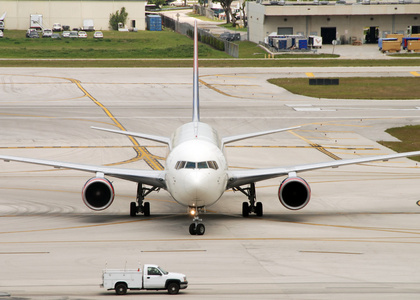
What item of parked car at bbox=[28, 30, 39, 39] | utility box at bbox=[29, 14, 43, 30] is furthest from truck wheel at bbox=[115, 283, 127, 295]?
utility box at bbox=[29, 14, 43, 30]

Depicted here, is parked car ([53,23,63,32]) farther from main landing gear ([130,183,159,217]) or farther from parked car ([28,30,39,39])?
main landing gear ([130,183,159,217])

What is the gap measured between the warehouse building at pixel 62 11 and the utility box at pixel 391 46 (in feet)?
240

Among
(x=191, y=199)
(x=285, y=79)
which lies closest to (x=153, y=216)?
(x=191, y=199)

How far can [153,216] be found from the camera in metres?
37.2

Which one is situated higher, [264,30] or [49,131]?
[264,30]

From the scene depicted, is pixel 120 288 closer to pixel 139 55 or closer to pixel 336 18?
pixel 139 55

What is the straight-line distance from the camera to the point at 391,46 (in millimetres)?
124750

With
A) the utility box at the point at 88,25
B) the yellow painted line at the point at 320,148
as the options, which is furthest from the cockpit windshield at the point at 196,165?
the utility box at the point at 88,25

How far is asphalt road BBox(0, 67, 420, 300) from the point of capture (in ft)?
86.4

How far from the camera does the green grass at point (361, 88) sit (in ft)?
274

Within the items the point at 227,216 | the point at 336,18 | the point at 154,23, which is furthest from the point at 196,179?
the point at 154,23

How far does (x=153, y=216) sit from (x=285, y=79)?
60980mm

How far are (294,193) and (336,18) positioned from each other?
104 metres

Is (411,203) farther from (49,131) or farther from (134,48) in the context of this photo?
(134,48)
